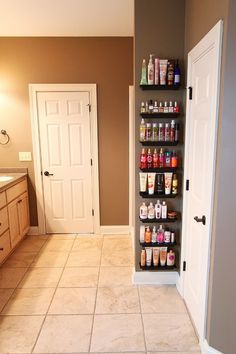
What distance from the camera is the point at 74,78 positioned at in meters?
3.48

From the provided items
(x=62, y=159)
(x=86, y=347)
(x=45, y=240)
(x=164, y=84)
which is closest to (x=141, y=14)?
(x=164, y=84)

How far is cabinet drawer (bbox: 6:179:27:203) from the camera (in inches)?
120

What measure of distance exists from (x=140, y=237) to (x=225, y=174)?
1.23 m

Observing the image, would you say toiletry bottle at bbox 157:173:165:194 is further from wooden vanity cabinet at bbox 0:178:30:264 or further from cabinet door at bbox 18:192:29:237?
cabinet door at bbox 18:192:29:237

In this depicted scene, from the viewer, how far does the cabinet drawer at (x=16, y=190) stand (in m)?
3.05

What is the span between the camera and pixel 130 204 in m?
3.78

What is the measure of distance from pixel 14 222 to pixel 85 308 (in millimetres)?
1474

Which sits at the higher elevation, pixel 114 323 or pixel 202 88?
pixel 202 88

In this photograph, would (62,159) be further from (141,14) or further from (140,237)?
(141,14)

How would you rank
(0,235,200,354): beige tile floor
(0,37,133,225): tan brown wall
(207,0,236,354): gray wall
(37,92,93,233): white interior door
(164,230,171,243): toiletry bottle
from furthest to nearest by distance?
(37,92,93,233): white interior door
(0,37,133,225): tan brown wall
(164,230,171,243): toiletry bottle
(0,235,200,354): beige tile floor
(207,0,236,354): gray wall

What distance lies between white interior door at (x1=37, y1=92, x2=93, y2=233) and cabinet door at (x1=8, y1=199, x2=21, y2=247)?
22.0 inches

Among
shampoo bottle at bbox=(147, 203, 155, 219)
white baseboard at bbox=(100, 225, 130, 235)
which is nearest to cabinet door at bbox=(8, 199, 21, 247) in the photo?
white baseboard at bbox=(100, 225, 130, 235)

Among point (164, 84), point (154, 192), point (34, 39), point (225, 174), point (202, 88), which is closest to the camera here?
point (225, 174)

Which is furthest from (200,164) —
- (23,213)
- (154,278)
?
(23,213)
